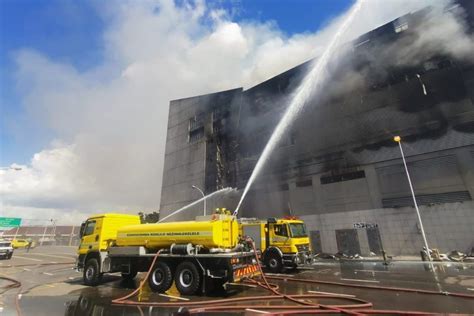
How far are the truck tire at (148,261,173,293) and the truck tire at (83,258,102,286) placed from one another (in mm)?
3520

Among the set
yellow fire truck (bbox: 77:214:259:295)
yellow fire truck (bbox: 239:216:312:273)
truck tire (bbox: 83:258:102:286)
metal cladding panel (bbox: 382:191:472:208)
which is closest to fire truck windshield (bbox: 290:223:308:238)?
yellow fire truck (bbox: 239:216:312:273)

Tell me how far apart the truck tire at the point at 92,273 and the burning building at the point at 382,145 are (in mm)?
20465

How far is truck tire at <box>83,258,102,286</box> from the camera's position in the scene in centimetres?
1259

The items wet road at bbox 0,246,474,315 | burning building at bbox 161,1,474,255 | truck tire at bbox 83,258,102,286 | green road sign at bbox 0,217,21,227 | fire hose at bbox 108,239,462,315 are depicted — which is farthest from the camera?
green road sign at bbox 0,217,21,227

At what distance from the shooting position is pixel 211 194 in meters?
39.6

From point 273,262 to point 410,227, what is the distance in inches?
543

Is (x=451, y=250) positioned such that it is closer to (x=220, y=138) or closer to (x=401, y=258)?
(x=401, y=258)

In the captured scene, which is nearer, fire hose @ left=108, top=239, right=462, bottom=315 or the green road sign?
fire hose @ left=108, top=239, right=462, bottom=315

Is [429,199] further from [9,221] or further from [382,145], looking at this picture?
[9,221]

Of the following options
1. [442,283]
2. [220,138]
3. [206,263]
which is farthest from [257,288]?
[220,138]

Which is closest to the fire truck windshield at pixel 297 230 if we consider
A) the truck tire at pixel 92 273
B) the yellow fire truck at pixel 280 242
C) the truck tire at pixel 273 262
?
the yellow fire truck at pixel 280 242

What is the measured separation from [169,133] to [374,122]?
1416 inches

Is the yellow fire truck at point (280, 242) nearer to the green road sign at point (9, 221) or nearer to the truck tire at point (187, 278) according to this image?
the truck tire at point (187, 278)

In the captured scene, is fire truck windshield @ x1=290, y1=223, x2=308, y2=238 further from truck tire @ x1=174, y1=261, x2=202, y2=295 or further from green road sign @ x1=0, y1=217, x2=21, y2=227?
green road sign @ x1=0, y1=217, x2=21, y2=227
